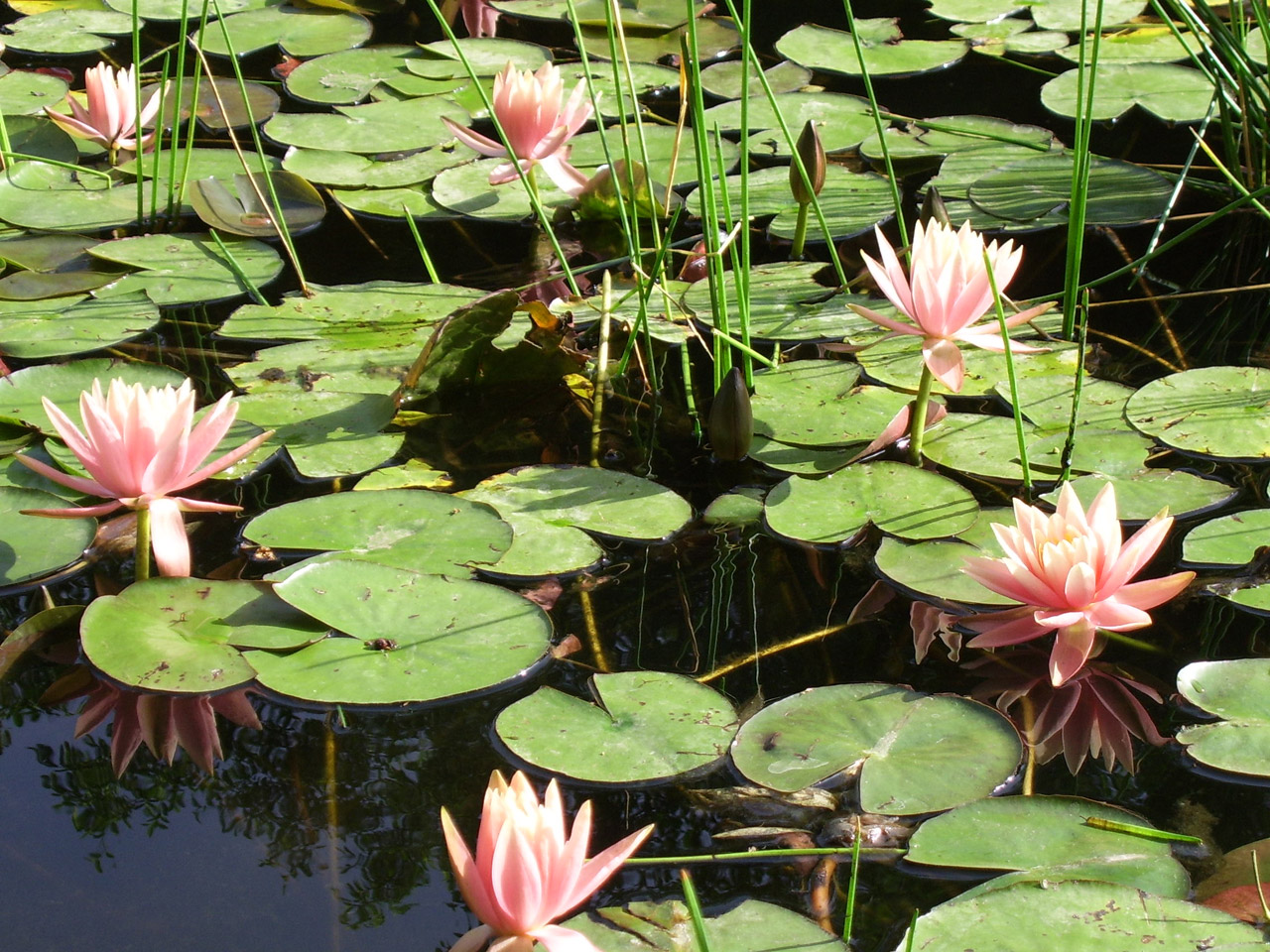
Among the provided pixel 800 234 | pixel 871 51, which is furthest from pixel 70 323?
pixel 871 51

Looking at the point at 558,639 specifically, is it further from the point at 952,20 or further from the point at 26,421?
the point at 952,20

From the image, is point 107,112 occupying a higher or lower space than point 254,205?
higher

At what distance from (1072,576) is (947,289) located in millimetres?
543

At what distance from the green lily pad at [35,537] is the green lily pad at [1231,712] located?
1632 millimetres

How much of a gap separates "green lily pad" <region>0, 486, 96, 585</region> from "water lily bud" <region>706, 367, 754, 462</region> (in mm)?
1054

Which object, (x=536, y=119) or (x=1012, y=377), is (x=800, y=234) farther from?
(x=1012, y=377)

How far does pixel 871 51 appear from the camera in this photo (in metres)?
3.94

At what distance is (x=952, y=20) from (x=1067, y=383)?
2.55 metres

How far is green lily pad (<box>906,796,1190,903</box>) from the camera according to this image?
127 centimetres

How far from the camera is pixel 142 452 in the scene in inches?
63.2

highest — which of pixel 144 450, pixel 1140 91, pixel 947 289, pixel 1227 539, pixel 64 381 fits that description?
pixel 1140 91

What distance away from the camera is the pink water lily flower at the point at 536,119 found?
2.55 m

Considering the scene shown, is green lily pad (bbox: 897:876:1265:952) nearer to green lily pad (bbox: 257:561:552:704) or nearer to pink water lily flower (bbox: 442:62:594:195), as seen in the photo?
green lily pad (bbox: 257:561:552:704)

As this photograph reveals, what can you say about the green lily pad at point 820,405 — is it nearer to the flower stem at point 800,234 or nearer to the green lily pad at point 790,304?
the green lily pad at point 790,304
